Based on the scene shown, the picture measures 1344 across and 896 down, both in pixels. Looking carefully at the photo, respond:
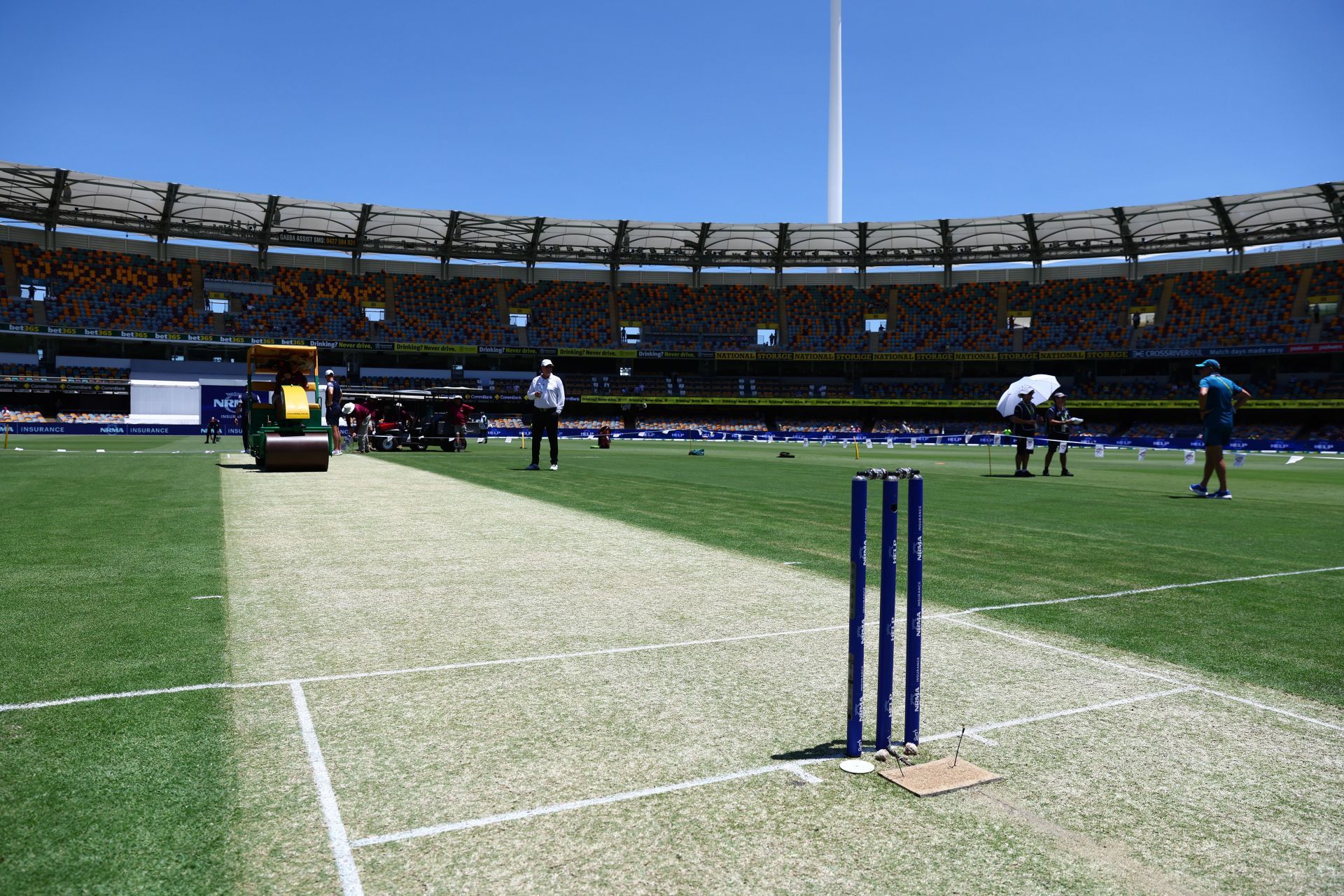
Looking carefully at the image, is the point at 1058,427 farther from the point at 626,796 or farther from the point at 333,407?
the point at 333,407

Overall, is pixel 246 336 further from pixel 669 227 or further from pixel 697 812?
pixel 697 812

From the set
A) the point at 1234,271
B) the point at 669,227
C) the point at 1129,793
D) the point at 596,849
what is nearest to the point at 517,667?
the point at 596,849

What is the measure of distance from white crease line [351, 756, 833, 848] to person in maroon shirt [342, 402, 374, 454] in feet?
86.1

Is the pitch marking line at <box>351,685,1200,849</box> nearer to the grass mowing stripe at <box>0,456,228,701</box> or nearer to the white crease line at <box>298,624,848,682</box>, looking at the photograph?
the white crease line at <box>298,624,848,682</box>

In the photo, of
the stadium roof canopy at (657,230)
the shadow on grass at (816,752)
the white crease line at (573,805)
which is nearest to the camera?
the white crease line at (573,805)

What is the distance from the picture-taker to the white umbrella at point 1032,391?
61.7 ft

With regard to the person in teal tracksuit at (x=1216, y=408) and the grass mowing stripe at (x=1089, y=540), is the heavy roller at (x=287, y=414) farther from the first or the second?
the person in teal tracksuit at (x=1216, y=408)

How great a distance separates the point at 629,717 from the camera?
12.5ft

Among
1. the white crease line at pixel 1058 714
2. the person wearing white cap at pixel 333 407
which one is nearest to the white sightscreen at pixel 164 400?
the person wearing white cap at pixel 333 407

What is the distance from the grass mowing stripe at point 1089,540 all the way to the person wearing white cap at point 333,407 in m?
4.97

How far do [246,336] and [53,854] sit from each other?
219 feet

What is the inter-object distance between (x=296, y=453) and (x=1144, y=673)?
15.8m

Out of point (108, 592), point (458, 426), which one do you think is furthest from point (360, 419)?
point (108, 592)

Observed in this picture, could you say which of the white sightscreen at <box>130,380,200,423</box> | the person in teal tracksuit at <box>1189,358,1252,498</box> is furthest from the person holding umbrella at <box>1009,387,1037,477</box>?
the white sightscreen at <box>130,380,200,423</box>
